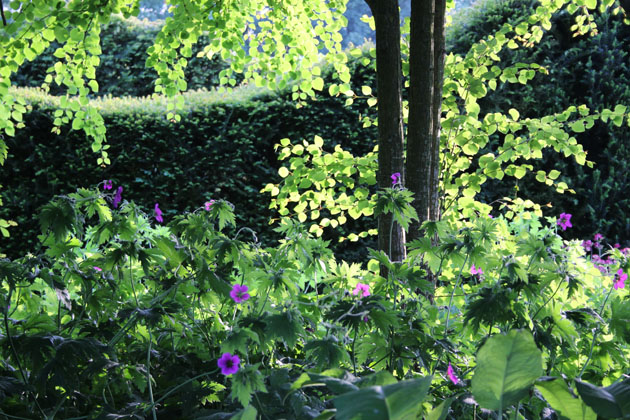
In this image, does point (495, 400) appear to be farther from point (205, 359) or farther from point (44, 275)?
point (44, 275)

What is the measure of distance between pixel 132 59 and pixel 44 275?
9686 millimetres

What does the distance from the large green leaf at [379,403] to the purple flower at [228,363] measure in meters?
0.56

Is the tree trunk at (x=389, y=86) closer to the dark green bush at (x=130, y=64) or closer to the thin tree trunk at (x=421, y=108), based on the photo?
the thin tree trunk at (x=421, y=108)

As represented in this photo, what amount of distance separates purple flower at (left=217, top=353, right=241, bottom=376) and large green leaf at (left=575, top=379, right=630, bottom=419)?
0.62 metres

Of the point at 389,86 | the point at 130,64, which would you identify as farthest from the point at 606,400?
the point at 130,64

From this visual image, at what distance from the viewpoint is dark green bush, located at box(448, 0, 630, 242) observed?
5.98 metres

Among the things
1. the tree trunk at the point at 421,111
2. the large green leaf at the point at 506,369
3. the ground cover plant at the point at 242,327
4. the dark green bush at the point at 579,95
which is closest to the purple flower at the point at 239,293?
the ground cover plant at the point at 242,327

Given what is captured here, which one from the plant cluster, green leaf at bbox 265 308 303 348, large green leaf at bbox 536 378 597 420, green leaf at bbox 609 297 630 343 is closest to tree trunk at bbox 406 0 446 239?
the plant cluster

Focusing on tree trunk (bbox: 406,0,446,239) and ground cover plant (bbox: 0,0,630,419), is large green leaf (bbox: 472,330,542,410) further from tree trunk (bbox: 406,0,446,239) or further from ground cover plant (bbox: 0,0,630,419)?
tree trunk (bbox: 406,0,446,239)

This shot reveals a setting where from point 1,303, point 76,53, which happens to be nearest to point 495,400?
point 1,303

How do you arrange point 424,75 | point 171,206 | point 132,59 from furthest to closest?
point 132,59 → point 171,206 → point 424,75

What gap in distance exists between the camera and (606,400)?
2.14 ft

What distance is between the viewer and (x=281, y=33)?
3891 mm

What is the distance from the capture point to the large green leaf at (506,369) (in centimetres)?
66
